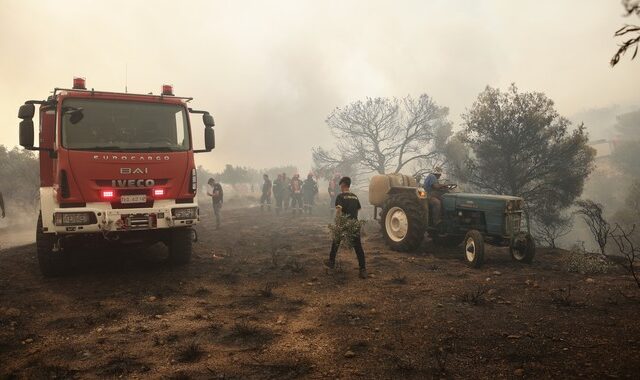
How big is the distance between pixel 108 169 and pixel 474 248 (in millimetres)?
6559

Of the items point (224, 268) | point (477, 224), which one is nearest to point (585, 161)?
point (477, 224)

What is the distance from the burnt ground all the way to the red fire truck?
0.89m

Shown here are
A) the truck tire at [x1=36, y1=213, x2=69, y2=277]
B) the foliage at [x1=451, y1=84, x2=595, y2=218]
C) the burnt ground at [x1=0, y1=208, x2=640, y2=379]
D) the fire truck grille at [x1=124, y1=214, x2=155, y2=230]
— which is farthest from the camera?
the foliage at [x1=451, y1=84, x2=595, y2=218]

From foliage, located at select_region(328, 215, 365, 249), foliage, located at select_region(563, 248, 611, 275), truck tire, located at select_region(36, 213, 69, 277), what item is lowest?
foliage, located at select_region(563, 248, 611, 275)

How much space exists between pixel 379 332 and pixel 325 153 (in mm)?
21753

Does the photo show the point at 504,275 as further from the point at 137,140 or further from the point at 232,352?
the point at 137,140

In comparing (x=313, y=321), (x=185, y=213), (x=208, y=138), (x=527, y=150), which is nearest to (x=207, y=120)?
(x=208, y=138)

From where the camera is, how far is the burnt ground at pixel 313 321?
329 centimetres

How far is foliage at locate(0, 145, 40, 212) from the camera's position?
74.7ft

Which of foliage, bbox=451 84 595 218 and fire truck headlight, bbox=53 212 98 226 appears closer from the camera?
fire truck headlight, bbox=53 212 98 226

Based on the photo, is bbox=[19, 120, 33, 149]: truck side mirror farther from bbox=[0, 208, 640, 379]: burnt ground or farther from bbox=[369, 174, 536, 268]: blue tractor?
bbox=[369, 174, 536, 268]: blue tractor

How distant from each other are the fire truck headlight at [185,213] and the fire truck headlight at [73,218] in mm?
1117

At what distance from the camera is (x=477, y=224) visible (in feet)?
25.9

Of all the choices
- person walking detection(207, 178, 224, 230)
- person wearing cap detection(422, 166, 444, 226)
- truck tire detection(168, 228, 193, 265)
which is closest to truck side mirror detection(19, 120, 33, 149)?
truck tire detection(168, 228, 193, 265)
